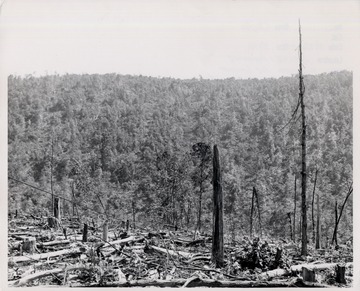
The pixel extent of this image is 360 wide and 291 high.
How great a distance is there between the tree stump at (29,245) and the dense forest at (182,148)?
617 millimetres

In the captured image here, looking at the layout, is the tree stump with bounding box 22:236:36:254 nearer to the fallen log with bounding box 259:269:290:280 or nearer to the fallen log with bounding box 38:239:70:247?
the fallen log with bounding box 38:239:70:247

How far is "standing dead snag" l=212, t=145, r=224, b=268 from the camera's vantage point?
360 inches

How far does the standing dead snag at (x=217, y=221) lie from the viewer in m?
9.15

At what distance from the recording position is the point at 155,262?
916 cm

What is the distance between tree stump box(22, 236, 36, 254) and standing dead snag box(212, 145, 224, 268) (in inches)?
138

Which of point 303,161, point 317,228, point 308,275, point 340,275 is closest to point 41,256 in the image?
point 308,275

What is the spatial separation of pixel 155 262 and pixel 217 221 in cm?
144

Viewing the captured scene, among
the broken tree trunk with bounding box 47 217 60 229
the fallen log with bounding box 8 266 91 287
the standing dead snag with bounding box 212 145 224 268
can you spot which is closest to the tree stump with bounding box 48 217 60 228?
the broken tree trunk with bounding box 47 217 60 229

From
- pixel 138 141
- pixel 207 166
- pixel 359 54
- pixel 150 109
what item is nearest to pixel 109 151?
pixel 138 141

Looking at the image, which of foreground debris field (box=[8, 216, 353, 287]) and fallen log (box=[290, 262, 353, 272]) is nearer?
foreground debris field (box=[8, 216, 353, 287])

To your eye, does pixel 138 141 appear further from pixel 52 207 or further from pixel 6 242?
pixel 6 242

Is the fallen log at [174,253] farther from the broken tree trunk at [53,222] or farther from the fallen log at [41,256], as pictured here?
the broken tree trunk at [53,222]

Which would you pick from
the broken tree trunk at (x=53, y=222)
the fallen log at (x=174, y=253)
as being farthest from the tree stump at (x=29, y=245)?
the fallen log at (x=174, y=253)

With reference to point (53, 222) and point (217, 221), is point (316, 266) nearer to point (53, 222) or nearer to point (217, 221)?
point (217, 221)
